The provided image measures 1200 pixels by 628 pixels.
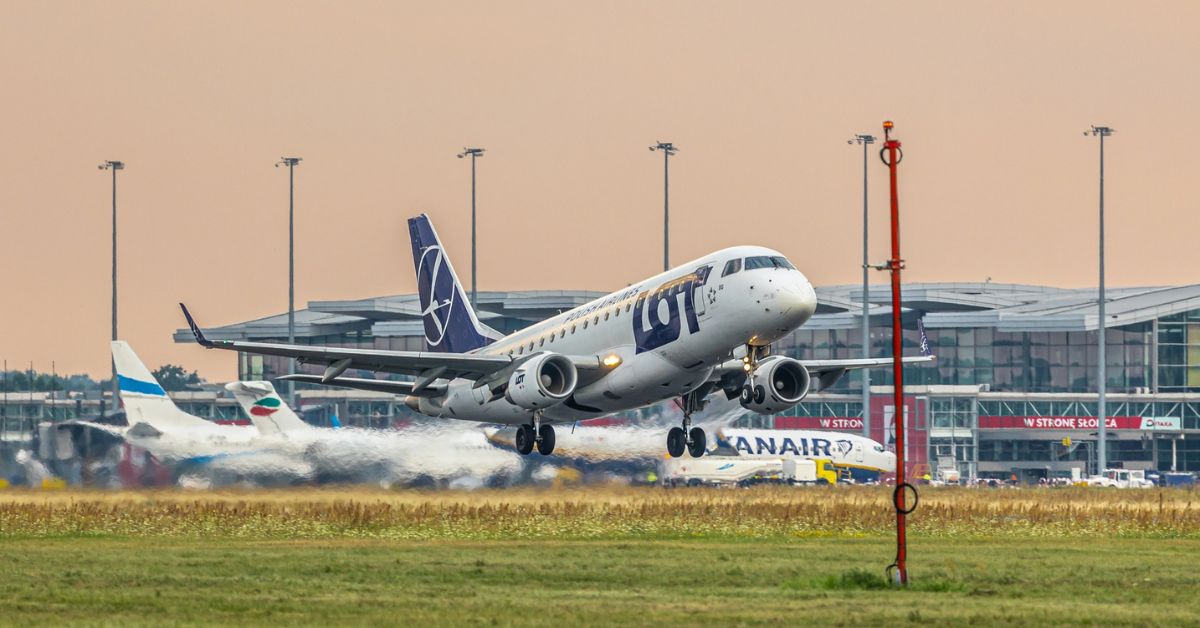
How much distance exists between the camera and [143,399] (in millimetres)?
74812

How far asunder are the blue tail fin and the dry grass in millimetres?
5147

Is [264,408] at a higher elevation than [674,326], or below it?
below

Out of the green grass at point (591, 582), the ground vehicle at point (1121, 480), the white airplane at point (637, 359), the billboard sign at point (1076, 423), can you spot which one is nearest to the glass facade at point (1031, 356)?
the billboard sign at point (1076, 423)

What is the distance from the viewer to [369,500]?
61094mm

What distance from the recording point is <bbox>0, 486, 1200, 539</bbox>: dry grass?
52.2 meters

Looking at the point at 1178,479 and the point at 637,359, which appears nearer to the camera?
the point at 637,359

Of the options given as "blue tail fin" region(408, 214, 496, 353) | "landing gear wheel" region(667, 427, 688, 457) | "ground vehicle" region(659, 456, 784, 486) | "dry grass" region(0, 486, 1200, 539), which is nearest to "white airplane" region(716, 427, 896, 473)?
"ground vehicle" region(659, 456, 784, 486)

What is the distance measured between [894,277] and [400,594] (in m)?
9.74

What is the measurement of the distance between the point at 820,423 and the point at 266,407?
7926 cm

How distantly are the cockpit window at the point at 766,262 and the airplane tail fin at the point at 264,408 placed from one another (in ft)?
87.6

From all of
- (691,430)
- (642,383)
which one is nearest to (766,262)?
(642,383)

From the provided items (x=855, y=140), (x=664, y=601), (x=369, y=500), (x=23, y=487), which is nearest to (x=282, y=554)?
(x=664, y=601)

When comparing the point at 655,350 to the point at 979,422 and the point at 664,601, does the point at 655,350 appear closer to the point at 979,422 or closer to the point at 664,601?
the point at 664,601

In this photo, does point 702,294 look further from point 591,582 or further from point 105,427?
point 105,427
